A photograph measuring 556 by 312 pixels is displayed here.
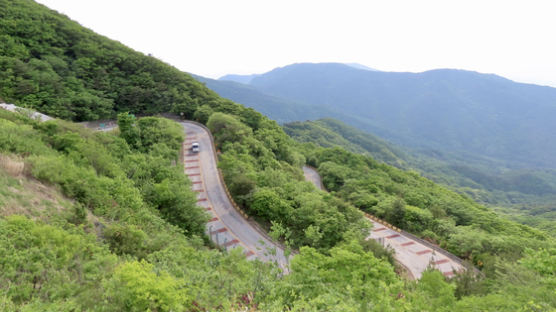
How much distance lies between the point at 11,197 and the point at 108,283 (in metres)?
8.11

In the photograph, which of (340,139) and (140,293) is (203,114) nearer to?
(140,293)

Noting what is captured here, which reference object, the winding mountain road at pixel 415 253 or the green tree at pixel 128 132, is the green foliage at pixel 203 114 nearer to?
the green tree at pixel 128 132

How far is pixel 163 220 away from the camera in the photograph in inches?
688

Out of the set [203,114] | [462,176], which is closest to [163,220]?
[203,114]

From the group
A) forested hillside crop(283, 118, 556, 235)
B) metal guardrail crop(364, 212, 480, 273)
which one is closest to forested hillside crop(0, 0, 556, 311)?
metal guardrail crop(364, 212, 480, 273)

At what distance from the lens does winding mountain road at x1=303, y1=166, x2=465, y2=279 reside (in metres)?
22.6

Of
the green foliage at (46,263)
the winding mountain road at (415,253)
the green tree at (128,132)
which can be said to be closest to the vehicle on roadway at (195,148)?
the green tree at (128,132)

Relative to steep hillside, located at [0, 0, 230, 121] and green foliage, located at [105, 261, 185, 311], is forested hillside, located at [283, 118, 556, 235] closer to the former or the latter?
steep hillside, located at [0, 0, 230, 121]

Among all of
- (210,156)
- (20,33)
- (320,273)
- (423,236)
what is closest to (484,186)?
(423,236)

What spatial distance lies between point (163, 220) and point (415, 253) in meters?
22.2

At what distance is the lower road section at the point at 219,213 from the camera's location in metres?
21.9

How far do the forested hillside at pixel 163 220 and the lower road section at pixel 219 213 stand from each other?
165 cm

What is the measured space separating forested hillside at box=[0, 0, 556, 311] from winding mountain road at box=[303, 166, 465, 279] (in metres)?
1.58

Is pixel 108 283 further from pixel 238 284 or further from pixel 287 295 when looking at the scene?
pixel 287 295
